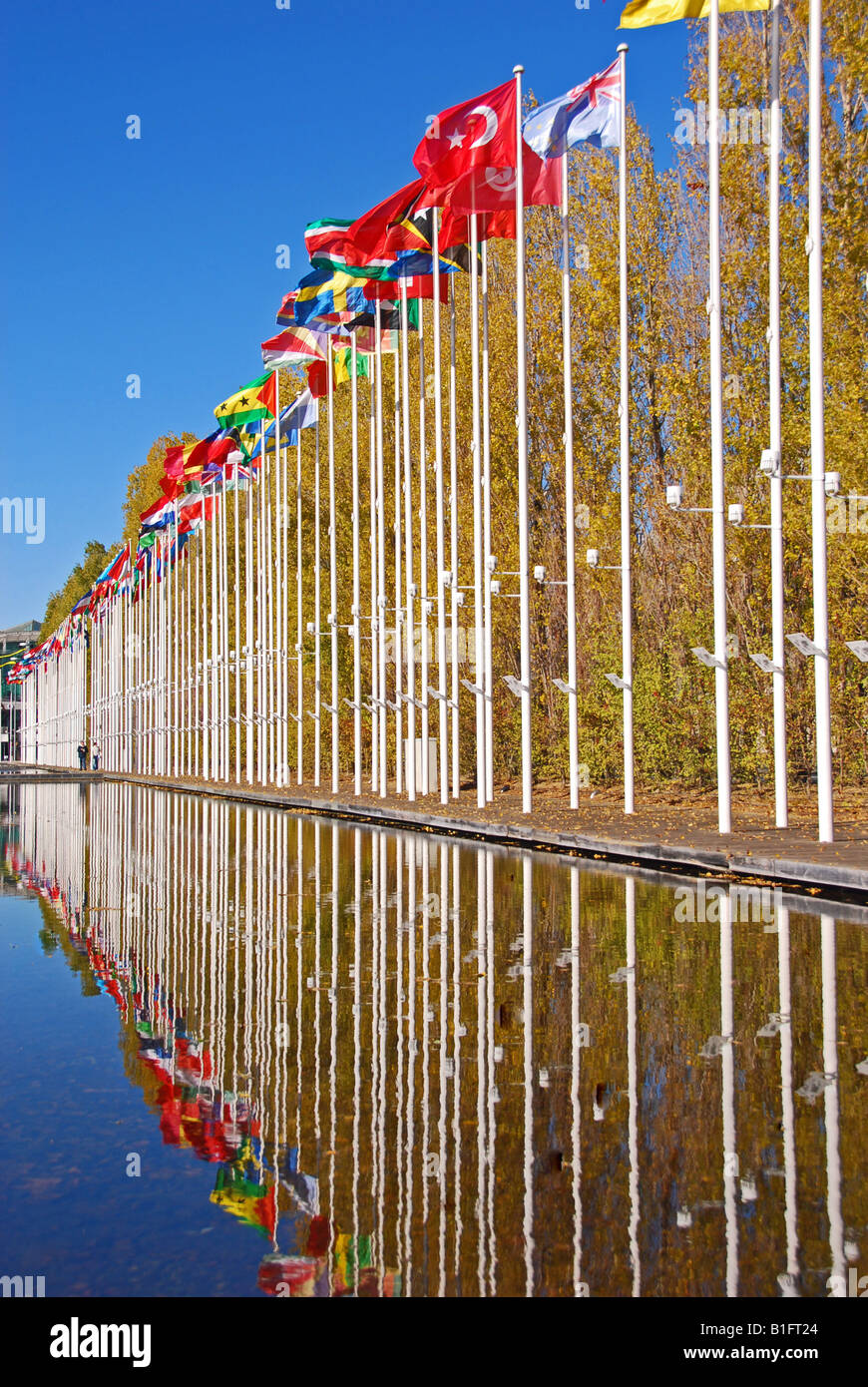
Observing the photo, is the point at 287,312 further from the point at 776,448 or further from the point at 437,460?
the point at 776,448

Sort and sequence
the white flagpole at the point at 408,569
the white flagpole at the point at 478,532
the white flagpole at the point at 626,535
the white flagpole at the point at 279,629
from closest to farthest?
1. the white flagpole at the point at 626,535
2. the white flagpole at the point at 478,532
3. the white flagpole at the point at 408,569
4. the white flagpole at the point at 279,629

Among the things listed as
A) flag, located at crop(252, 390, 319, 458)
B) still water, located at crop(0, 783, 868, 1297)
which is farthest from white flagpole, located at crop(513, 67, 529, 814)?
flag, located at crop(252, 390, 319, 458)

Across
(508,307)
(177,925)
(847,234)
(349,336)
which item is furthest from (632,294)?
(177,925)

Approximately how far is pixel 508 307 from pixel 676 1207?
33.2 m

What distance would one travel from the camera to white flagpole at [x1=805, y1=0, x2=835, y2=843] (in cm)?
1666

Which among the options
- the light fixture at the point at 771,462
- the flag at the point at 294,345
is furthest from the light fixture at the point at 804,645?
the flag at the point at 294,345

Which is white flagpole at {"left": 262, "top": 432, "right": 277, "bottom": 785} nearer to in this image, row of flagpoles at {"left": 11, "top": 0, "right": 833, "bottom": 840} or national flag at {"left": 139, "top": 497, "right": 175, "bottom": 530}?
row of flagpoles at {"left": 11, "top": 0, "right": 833, "bottom": 840}

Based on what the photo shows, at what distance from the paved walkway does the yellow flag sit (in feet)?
36.7

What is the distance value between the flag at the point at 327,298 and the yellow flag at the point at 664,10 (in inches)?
595

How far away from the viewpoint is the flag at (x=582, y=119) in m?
23.4

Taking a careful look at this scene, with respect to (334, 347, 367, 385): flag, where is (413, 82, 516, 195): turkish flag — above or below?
above

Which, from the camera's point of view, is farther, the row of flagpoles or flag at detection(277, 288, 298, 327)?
flag at detection(277, 288, 298, 327)

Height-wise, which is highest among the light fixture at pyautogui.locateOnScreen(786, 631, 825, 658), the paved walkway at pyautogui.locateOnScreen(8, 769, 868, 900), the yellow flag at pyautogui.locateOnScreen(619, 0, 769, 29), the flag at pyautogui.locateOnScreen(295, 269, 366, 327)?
the flag at pyautogui.locateOnScreen(295, 269, 366, 327)

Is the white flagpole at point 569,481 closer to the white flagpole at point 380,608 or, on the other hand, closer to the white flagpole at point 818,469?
the white flagpole at point 818,469
